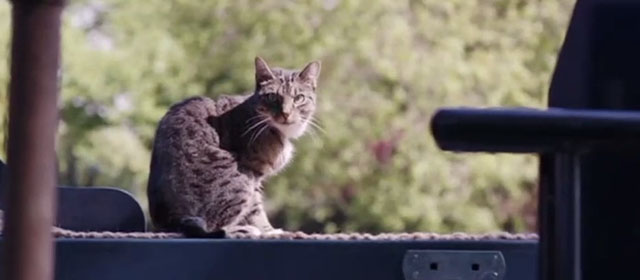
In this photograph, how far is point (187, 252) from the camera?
1.56 m

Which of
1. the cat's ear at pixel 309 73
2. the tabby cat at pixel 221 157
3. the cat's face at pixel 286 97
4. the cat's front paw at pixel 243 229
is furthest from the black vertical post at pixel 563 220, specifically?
the cat's ear at pixel 309 73

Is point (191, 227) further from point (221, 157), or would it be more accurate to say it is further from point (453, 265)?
point (453, 265)

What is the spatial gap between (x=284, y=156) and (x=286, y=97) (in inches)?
8.6

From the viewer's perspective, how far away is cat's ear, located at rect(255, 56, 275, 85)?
150 inches

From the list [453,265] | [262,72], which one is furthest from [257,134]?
[453,265]

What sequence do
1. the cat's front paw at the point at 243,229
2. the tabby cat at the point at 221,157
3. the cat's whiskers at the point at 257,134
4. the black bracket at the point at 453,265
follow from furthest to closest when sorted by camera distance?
the cat's whiskers at the point at 257,134
the tabby cat at the point at 221,157
the cat's front paw at the point at 243,229
the black bracket at the point at 453,265

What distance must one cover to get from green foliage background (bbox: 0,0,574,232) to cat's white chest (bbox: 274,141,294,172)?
4.18 meters

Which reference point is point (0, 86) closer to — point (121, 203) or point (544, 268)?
point (121, 203)

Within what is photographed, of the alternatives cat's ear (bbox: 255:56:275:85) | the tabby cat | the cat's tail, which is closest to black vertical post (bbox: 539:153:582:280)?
the cat's tail

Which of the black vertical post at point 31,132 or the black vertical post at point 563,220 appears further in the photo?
the black vertical post at point 563,220

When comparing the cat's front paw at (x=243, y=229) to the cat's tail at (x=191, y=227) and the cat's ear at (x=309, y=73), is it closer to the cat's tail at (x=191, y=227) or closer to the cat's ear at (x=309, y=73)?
the cat's tail at (x=191, y=227)

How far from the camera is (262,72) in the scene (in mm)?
3859

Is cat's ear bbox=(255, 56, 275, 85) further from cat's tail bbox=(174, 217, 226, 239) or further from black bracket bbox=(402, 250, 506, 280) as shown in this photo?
black bracket bbox=(402, 250, 506, 280)

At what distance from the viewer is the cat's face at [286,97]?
3760 mm
